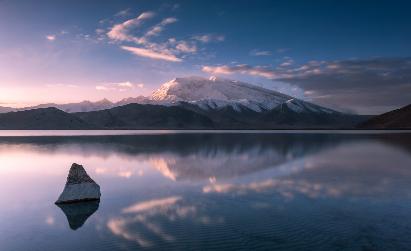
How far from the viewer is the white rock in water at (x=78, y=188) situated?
21.0m

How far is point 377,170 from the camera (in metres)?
33.8

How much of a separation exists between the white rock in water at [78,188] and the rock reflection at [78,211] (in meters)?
0.44

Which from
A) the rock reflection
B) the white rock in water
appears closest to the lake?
the rock reflection

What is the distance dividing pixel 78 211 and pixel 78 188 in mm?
2916

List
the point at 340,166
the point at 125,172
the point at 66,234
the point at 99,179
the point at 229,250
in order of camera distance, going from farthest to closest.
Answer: the point at 340,166 < the point at 125,172 < the point at 99,179 < the point at 66,234 < the point at 229,250

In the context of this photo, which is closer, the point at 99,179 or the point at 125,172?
the point at 99,179

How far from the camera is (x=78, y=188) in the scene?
21344 millimetres

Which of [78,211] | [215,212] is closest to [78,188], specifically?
[78,211]

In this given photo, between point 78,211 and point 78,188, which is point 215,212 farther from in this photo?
point 78,188

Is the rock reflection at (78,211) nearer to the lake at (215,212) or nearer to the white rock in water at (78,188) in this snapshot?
the lake at (215,212)

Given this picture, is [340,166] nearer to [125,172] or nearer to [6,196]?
[125,172]

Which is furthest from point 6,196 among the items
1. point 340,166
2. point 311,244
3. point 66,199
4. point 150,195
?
point 340,166

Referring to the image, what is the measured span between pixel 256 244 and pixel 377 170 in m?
24.6

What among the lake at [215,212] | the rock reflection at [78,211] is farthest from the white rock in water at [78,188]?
the lake at [215,212]
